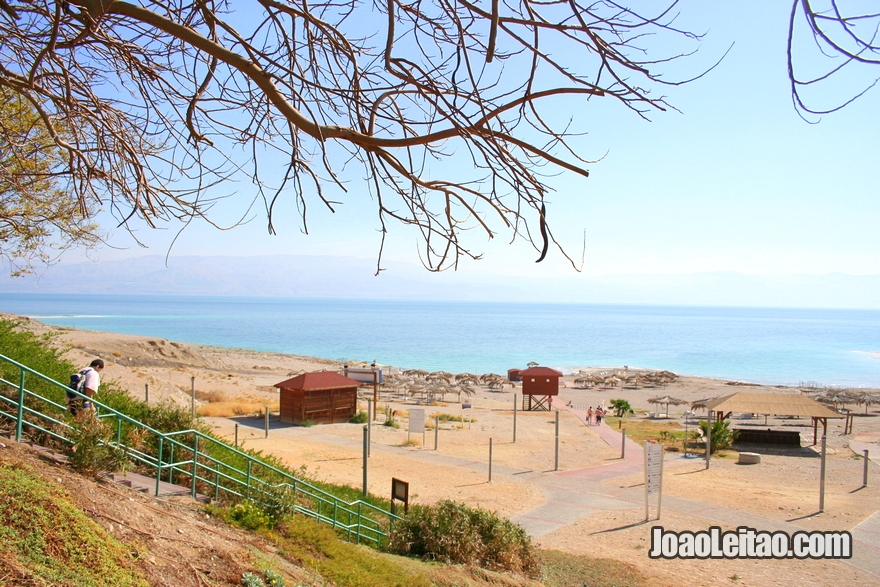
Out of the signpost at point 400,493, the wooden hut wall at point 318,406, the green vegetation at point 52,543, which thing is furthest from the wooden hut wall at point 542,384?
the green vegetation at point 52,543

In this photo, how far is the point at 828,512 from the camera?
14.1m

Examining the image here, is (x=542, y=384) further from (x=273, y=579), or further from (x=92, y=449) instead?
(x=273, y=579)

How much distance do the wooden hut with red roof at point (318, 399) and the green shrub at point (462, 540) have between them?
16.3m

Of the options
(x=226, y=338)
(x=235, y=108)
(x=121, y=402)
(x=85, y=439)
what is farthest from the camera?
(x=226, y=338)

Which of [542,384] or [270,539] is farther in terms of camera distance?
[542,384]

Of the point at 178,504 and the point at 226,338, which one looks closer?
the point at 178,504

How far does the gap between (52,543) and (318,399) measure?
2120cm

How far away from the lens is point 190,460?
762 cm

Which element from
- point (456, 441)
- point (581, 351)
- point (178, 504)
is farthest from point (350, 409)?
point (581, 351)

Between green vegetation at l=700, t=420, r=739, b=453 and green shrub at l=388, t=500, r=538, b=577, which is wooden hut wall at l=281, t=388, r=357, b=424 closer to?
green vegetation at l=700, t=420, r=739, b=453

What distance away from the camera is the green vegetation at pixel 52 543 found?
3.74 meters

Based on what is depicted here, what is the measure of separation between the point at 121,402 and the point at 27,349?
2.64 meters

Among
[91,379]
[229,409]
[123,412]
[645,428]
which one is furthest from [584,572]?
[645,428]

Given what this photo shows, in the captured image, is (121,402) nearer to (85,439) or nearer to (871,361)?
(85,439)
